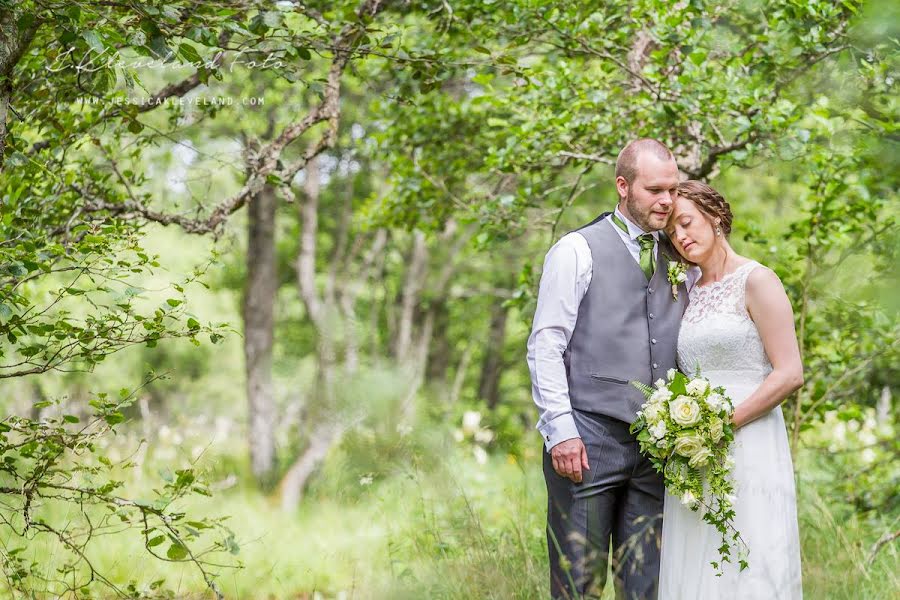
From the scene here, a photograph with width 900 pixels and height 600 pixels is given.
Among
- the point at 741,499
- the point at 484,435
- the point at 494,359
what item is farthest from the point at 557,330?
the point at 494,359

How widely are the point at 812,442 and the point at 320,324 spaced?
5.69 m

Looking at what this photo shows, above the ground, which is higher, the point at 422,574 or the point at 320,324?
the point at 422,574

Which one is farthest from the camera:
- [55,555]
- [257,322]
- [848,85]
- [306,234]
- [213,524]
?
[306,234]

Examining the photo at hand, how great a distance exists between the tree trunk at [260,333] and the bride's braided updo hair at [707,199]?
6.32 meters

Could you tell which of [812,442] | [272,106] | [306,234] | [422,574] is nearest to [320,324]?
[306,234]

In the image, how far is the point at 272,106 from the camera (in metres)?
10.6

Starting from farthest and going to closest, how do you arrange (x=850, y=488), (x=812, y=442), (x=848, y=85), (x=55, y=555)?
(x=812, y=442), (x=850, y=488), (x=55, y=555), (x=848, y=85)

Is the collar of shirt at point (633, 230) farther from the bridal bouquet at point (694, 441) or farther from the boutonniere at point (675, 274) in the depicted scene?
the bridal bouquet at point (694, 441)

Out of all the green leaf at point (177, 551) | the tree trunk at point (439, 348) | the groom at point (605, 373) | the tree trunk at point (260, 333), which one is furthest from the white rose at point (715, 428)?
the tree trunk at point (439, 348)

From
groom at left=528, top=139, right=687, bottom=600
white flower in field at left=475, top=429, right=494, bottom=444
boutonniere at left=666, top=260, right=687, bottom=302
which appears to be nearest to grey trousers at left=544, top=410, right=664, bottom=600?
groom at left=528, top=139, right=687, bottom=600

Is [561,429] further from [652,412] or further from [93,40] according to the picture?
[93,40]

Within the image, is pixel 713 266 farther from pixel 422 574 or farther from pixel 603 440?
pixel 422 574

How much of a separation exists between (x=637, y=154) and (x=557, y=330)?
793 mm

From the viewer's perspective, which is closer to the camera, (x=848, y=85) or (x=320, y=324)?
(x=848, y=85)
